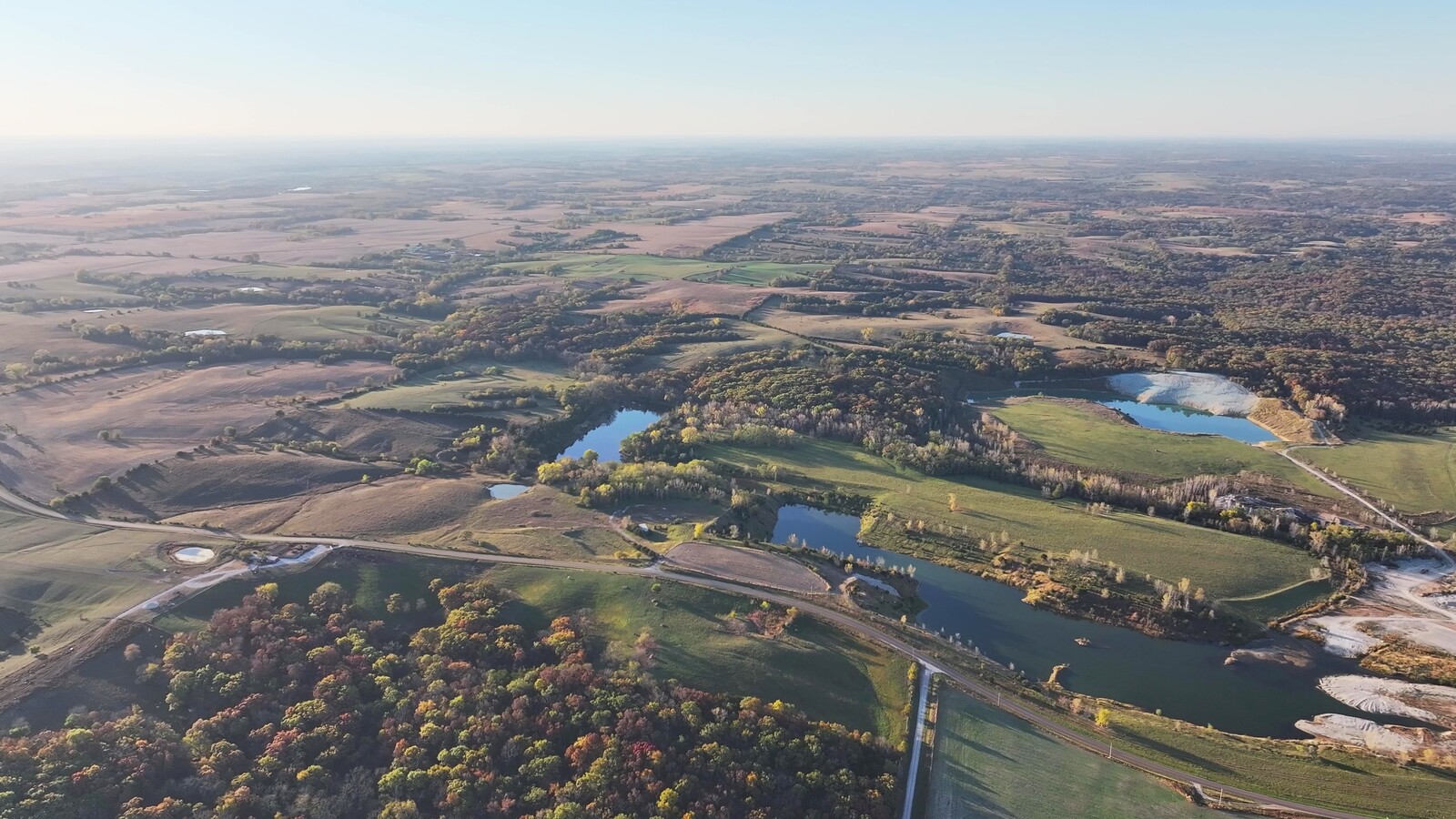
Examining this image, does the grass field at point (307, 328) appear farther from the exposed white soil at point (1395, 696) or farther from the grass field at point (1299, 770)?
the exposed white soil at point (1395, 696)

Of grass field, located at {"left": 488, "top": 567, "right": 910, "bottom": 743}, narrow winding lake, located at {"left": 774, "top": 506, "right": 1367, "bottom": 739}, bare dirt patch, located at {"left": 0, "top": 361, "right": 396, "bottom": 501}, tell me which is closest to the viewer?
grass field, located at {"left": 488, "top": 567, "right": 910, "bottom": 743}

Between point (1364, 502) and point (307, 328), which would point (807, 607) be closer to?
point (1364, 502)

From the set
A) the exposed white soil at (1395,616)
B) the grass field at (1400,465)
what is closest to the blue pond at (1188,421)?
the grass field at (1400,465)

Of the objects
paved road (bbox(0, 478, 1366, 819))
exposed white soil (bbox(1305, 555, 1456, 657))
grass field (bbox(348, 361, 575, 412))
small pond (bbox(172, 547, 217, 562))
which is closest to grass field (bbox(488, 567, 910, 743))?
paved road (bbox(0, 478, 1366, 819))

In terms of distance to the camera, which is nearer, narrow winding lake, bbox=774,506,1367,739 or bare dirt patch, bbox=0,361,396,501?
narrow winding lake, bbox=774,506,1367,739

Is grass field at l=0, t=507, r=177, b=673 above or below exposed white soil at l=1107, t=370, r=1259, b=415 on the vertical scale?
below

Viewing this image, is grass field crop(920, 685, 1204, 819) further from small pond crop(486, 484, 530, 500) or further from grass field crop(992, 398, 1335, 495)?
small pond crop(486, 484, 530, 500)

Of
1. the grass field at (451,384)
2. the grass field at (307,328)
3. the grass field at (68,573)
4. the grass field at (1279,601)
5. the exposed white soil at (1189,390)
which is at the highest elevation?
the grass field at (307,328)

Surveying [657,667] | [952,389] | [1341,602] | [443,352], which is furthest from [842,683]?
[443,352]
